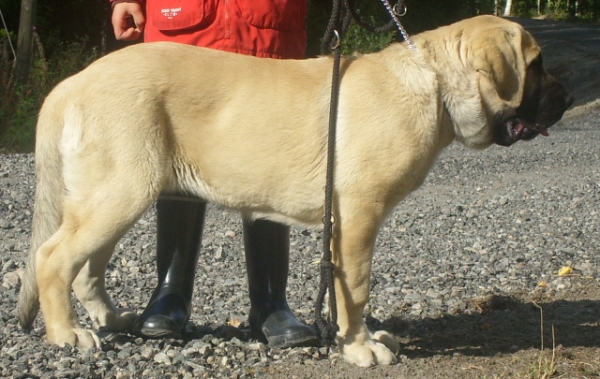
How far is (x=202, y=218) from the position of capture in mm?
4055

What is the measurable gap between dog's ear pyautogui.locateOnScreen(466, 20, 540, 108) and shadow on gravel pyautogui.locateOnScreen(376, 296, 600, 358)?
120 centimetres

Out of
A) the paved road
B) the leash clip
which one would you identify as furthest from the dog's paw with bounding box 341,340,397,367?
the paved road

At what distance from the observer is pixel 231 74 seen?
3.52 metres

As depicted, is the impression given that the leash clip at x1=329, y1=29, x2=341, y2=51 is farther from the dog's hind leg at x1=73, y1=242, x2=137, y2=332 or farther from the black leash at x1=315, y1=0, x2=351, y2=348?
the dog's hind leg at x1=73, y1=242, x2=137, y2=332

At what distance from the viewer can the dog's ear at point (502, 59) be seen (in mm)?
3547

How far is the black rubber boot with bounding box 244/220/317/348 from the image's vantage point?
3920 millimetres

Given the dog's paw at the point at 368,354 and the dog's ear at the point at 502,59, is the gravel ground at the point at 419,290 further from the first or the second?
the dog's ear at the point at 502,59

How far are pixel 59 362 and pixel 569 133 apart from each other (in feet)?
35.4

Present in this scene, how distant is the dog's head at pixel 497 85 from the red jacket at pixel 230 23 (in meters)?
0.79

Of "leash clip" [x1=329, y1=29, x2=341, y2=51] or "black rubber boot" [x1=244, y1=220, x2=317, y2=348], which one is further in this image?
"black rubber boot" [x1=244, y1=220, x2=317, y2=348]

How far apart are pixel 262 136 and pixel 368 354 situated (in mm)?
1083

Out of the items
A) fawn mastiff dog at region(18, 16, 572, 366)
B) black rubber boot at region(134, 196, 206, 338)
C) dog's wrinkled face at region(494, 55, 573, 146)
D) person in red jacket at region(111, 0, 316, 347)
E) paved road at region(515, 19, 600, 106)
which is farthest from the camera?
paved road at region(515, 19, 600, 106)

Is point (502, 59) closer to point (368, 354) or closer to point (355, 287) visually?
point (355, 287)

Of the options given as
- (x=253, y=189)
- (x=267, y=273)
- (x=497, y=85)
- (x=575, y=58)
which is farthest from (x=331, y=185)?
(x=575, y=58)
